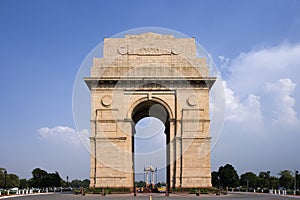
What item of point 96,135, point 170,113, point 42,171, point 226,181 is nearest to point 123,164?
point 96,135

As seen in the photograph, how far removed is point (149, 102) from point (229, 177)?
42.9 meters

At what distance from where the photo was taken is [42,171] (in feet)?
294

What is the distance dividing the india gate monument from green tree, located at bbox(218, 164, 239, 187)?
1571 inches

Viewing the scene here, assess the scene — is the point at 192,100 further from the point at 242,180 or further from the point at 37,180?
the point at 242,180

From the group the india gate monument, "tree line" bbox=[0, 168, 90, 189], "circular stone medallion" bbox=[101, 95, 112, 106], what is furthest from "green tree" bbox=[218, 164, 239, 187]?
"circular stone medallion" bbox=[101, 95, 112, 106]

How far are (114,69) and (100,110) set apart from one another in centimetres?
439

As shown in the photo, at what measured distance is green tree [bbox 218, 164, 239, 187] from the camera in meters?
79.3

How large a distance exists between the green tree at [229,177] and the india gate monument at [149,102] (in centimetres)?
3989

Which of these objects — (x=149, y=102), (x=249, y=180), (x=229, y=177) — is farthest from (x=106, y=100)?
(x=249, y=180)

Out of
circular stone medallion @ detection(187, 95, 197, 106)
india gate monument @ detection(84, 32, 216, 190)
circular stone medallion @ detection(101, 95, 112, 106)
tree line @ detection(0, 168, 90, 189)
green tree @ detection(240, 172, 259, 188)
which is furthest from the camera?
green tree @ detection(240, 172, 259, 188)

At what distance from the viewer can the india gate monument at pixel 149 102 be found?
40062mm

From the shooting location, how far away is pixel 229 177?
261 feet

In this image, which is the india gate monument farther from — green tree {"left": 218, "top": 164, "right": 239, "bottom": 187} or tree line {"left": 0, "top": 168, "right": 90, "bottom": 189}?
green tree {"left": 218, "top": 164, "right": 239, "bottom": 187}

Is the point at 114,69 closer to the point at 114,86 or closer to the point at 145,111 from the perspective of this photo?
the point at 114,86
